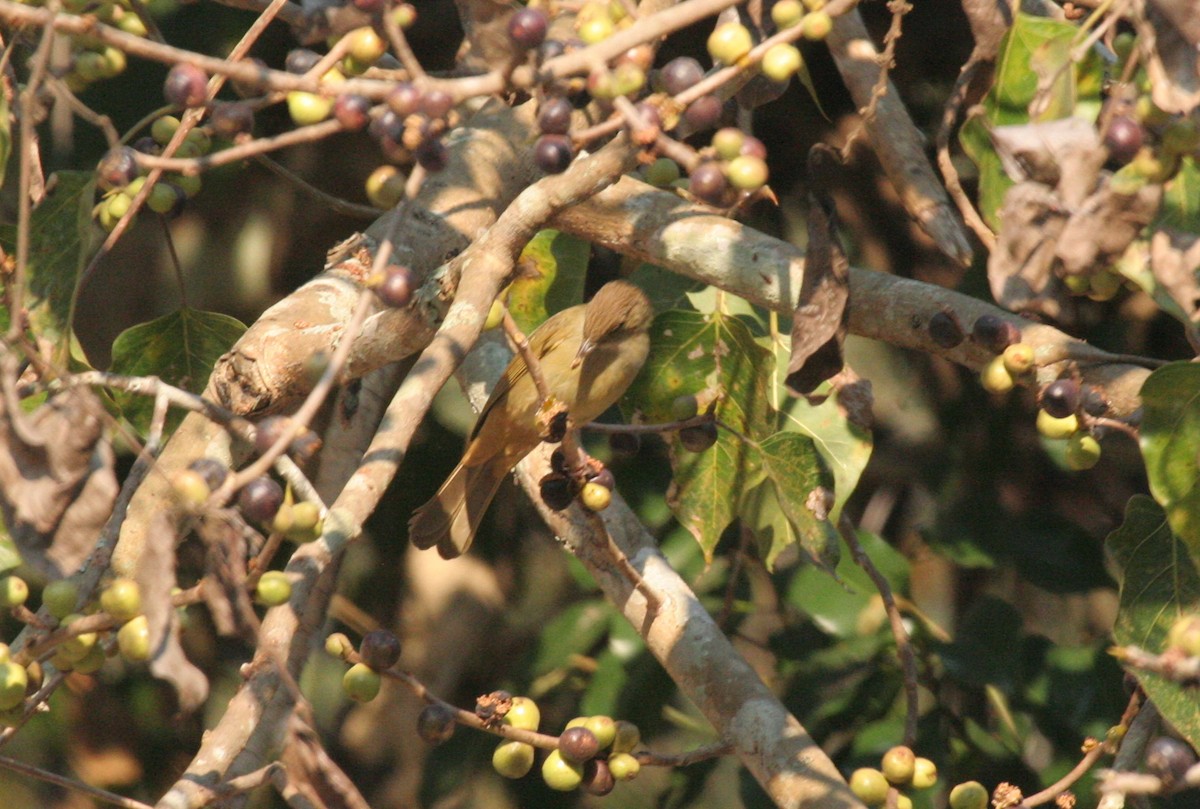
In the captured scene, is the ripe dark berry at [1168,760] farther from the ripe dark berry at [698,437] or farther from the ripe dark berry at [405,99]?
the ripe dark berry at [405,99]

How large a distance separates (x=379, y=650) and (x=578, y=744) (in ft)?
0.99

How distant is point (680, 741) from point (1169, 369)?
1.81 metres

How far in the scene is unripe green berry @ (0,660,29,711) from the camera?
1432 millimetres

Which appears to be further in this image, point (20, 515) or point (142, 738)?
point (142, 738)

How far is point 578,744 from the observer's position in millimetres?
1811

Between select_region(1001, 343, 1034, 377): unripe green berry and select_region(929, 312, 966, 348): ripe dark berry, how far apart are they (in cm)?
13

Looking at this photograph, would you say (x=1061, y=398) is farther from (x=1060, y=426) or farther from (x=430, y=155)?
(x=430, y=155)

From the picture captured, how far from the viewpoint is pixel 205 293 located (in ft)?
12.5

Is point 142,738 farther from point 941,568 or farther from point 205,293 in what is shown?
point 941,568

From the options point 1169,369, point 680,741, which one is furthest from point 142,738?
point 1169,369

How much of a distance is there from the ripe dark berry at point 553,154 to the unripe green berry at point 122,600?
0.60 meters

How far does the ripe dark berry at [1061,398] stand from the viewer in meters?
1.79

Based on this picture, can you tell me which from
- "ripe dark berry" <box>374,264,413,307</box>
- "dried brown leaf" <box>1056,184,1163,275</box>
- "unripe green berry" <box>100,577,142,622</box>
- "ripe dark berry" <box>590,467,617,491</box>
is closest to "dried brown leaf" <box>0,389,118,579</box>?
"unripe green berry" <box>100,577,142,622</box>

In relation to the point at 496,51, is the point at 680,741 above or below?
below
